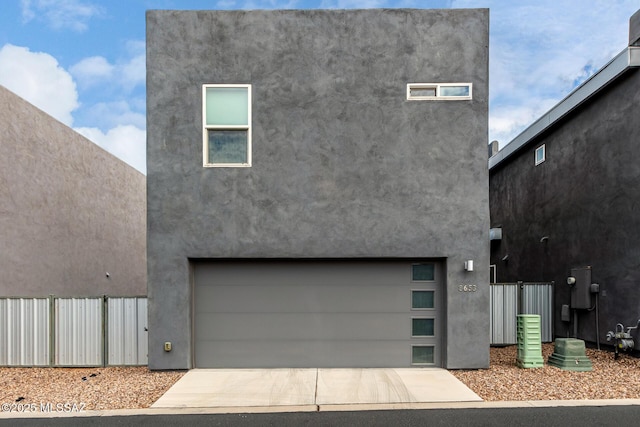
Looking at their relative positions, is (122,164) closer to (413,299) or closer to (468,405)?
(413,299)

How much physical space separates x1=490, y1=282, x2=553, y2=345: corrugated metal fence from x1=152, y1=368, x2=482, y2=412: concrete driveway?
2860 mm

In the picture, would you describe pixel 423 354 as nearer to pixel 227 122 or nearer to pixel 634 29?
pixel 227 122

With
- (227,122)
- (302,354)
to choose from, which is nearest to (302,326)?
(302,354)

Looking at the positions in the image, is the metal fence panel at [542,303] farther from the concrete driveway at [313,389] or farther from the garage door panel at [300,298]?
the garage door panel at [300,298]

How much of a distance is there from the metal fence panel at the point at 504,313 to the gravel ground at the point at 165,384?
1437mm

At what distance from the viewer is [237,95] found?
761cm

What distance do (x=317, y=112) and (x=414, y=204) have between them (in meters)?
2.37

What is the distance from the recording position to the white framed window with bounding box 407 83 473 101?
297 inches

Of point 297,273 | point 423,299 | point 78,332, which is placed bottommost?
point 78,332

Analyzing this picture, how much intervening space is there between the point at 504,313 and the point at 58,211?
37.8 ft

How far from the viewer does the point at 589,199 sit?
9609mm

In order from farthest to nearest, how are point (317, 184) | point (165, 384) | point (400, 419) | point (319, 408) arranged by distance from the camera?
point (317, 184) < point (165, 384) < point (319, 408) < point (400, 419)

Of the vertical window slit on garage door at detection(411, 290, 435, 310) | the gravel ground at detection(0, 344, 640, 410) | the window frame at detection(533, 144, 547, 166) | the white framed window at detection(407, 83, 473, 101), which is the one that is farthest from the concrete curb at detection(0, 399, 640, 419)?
the window frame at detection(533, 144, 547, 166)

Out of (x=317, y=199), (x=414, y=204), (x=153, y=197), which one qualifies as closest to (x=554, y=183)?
(x=414, y=204)
